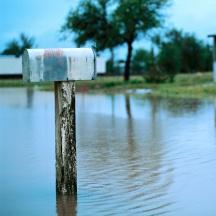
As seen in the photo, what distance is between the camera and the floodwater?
24.7 feet

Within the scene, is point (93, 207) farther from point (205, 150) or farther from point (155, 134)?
point (155, 134)

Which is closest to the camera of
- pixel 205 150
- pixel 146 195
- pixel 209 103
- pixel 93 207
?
pixel 93 207

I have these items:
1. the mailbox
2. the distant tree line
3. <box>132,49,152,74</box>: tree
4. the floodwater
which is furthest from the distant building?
the mailbox

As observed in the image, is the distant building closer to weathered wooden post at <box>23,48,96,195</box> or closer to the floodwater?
the floodwater

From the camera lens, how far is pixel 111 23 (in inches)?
2069

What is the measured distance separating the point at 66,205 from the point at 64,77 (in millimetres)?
1422

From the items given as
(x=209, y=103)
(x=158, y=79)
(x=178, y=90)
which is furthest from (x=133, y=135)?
(x=158, y=79)

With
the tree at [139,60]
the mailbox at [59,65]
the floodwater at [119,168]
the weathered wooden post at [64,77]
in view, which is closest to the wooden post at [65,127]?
the weathered wooden post at [64,77]

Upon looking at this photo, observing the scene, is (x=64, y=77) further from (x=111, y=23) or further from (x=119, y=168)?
(x=111, y=23)

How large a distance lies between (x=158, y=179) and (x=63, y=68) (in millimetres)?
2400

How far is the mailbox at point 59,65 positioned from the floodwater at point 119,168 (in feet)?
4.63

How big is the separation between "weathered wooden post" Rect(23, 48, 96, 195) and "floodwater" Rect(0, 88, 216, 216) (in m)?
0.52

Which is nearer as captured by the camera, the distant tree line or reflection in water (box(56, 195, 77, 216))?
reflection in water (box(56, 195, 77, 216))

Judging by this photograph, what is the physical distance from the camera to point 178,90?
34.1 meters
